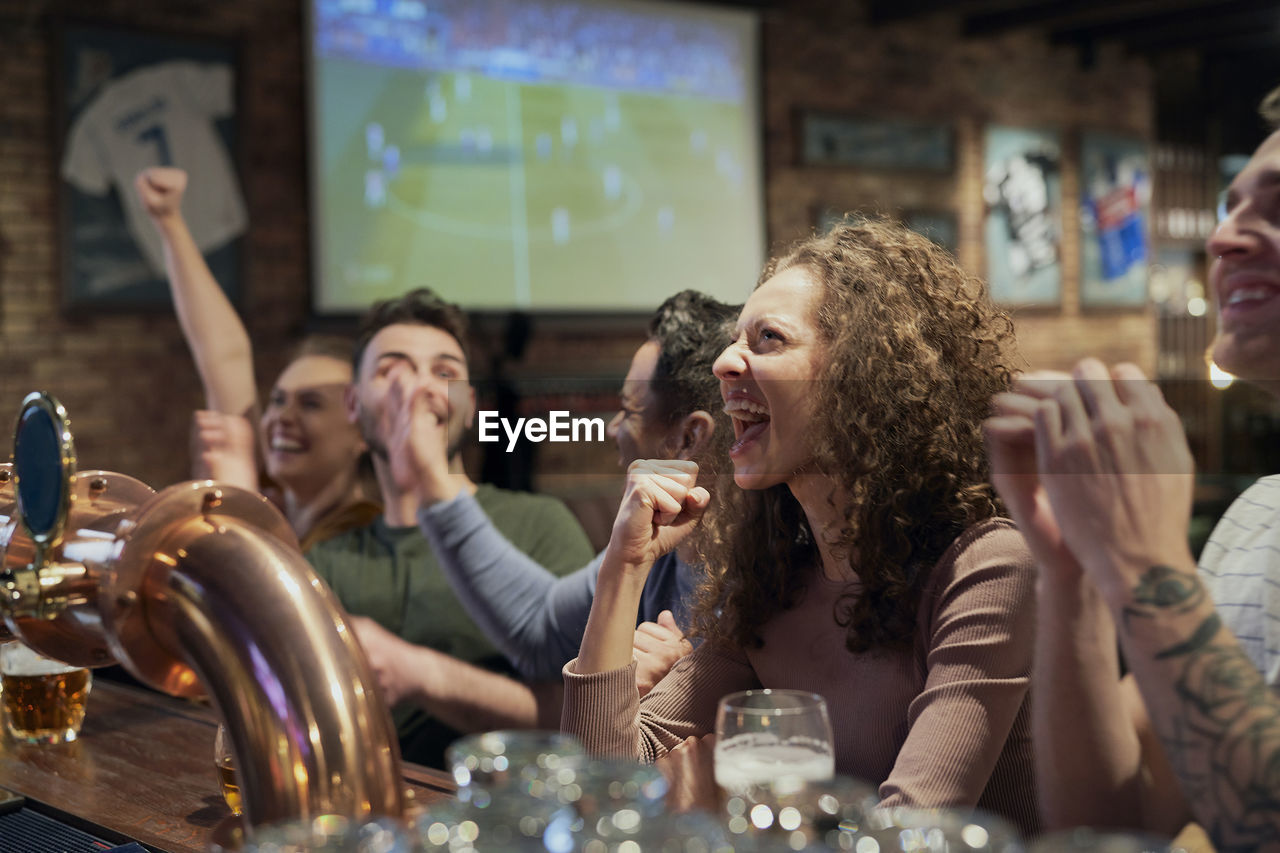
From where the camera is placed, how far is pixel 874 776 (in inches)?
48.5

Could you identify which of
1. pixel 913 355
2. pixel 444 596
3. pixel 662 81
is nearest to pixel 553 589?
pixel 444 596

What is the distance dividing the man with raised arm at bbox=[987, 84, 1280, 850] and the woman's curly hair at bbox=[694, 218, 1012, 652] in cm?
48

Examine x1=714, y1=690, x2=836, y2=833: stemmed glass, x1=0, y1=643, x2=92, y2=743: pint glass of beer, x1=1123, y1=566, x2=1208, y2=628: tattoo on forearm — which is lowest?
x1=0, y1=643, x2=92, y2=743: pint glass of beer

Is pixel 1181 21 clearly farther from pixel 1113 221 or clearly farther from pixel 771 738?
pixel 771 738

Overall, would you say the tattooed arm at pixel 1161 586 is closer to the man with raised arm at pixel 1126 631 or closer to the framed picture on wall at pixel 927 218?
the man with raised arm at pixel 1126 631

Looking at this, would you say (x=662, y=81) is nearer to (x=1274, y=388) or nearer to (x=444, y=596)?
(x=444, y=596)

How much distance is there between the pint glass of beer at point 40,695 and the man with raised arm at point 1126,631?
110 cm

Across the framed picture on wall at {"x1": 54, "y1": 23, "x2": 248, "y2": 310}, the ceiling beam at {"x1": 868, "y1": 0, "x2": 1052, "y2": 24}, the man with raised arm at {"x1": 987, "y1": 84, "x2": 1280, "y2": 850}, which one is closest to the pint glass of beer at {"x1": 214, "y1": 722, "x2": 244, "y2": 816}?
the man with raised arm at {"x1": 987, "y1": 84, "x2": 1280, "y2": 850}

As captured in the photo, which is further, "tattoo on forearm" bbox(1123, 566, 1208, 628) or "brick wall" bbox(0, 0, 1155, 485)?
"brick wall" bbox(0, 0, 1155, 485)

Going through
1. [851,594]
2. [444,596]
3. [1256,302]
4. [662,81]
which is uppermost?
[662,81]

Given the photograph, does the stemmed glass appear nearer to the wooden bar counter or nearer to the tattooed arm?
the tattooed arm

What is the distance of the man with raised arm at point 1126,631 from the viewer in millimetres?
643

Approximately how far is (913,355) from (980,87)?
6898 mm

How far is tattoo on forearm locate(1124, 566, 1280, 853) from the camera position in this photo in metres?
0.66
